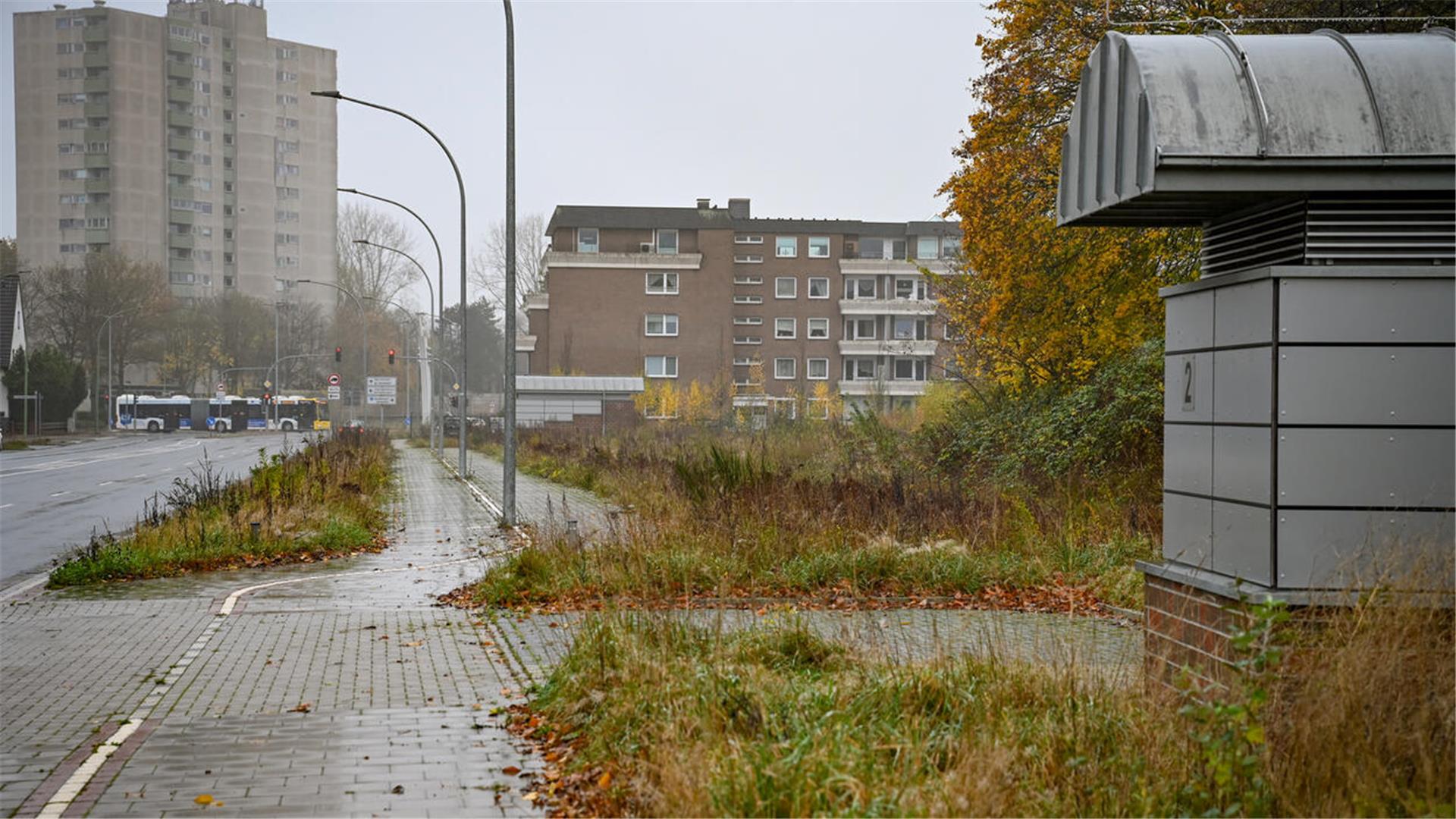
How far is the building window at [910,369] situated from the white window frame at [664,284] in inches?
679

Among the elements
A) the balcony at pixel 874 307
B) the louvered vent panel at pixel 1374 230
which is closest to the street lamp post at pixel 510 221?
the louvered vent panel at pixel 1374 230

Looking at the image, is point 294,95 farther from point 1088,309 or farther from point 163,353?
point 1088,309

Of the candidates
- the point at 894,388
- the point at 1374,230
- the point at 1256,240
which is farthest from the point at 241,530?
the point at 894,388

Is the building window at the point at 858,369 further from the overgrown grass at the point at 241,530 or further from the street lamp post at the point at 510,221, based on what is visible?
the street lamp post at the point at 510,221

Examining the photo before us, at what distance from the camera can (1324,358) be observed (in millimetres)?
6527

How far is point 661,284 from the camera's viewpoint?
86312mm

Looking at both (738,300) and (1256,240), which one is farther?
(738,300)

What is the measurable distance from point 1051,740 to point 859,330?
3477 inches

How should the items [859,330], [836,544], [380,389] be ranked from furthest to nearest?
[859,330] < [380,389] < [836,544]

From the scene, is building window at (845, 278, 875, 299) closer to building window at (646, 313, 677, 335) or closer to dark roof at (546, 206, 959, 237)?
dark roof at (546, 206, 959, 237)

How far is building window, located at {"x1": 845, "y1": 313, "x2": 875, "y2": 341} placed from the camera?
93.0 m

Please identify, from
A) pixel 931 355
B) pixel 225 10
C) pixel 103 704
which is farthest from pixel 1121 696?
pixel 225 10

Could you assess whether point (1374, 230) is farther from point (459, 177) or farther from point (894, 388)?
point (894, 388)

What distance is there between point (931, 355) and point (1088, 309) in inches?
2707
